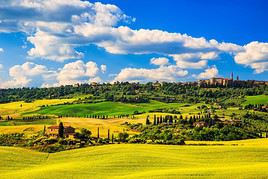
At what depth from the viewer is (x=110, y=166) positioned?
78.0 metres

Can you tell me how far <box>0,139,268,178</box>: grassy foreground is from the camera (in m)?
68.5

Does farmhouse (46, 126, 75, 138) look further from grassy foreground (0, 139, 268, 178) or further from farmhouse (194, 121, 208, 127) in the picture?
farmhouse (194, 121, 208, 127)

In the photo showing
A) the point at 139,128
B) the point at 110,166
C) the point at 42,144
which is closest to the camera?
the point at 110,166

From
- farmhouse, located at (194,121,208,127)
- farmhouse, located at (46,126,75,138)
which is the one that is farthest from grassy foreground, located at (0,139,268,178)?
farmhouse, located at (194,121,208,127)

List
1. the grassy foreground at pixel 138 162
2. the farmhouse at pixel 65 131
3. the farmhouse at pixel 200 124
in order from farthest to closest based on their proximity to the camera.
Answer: the farmhouse at pixel 200 124 < the farmhouse at pixel 65 131 < the grassy foreground at pixel 138 162

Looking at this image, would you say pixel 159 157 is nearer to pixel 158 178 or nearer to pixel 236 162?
pixel 236 162

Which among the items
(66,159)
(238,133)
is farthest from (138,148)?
(238,133)

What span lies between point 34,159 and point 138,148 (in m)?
24.2

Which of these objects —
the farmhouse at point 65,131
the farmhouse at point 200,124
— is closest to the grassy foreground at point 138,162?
the farmhouse at point 65,131

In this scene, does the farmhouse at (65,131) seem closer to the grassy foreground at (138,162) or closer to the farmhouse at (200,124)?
the grassy foreground at (138,162)

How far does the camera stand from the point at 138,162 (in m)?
81.1

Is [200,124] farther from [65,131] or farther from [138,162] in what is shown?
[138,162]

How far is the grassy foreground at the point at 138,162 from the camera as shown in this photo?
6850 centimetres

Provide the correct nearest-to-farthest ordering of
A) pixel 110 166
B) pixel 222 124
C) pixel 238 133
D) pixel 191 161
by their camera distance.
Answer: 1. pixel 110 166
2. pixel 191 161
3. pixel 238 133
4. pixel 222 124
